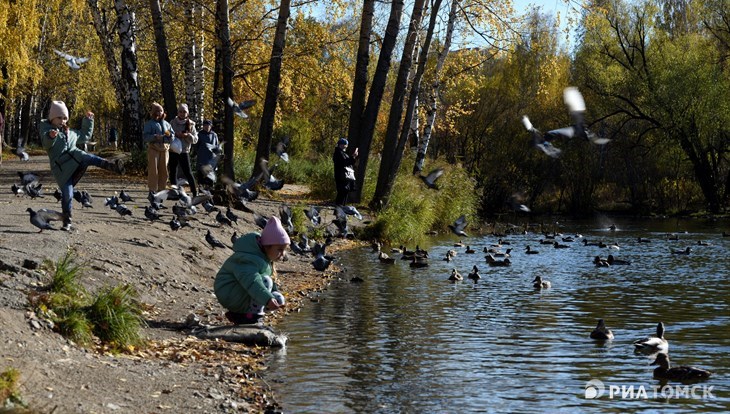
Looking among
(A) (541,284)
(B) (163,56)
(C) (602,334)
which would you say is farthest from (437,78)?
(C) (602,334)

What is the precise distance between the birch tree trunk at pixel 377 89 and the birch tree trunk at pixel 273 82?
2757 mm

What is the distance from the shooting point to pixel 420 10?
2825cm

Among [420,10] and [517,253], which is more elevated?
[420,10]

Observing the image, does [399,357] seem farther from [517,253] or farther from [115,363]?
[517,253]

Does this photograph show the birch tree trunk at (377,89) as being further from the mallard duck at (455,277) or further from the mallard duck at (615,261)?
the mallard duck at (455,277)

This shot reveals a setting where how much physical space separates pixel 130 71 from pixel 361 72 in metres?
8.05

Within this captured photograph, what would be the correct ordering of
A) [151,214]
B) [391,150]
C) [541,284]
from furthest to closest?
[391,150]
[541,284]
[151,214]

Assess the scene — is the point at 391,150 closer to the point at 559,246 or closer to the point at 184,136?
the point at 559,246

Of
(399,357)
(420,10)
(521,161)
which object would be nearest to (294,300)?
(399,357)

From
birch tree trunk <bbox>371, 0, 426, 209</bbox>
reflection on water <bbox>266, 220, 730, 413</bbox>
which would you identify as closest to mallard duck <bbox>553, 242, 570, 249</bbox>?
birch tree trunk <bbox>371, 0, 426, 209</bbox>

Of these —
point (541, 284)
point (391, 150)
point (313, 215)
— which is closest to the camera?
point (541, 284)

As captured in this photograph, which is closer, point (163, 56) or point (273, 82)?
point (273, 82)

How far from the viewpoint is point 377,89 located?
28.3 metres

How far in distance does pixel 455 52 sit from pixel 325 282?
2685 centimetres
